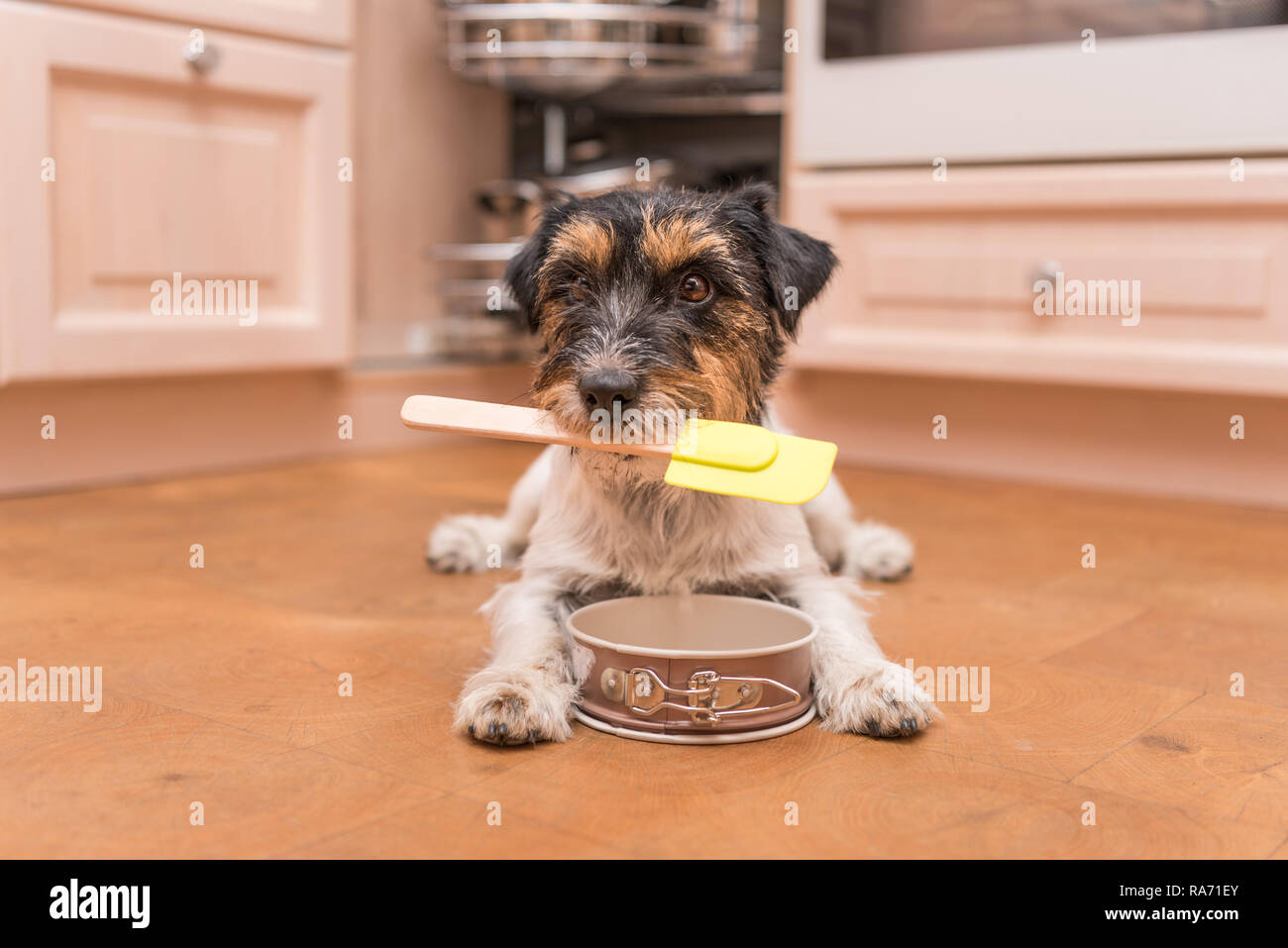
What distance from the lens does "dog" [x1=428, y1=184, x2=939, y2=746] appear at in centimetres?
164

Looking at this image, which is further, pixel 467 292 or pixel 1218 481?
pixel 467 292

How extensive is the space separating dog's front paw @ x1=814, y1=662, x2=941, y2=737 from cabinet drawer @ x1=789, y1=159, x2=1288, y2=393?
76.3 inches

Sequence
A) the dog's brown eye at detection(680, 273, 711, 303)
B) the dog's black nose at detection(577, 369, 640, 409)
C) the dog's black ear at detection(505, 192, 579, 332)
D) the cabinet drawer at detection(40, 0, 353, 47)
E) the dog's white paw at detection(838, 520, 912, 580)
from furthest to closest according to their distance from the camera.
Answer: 1. the cabinet drawer at detection(40, 0, 353, 47)
2. the dog's white paw at detection(838, 520, 912, 580)
3. the dog's black ear at detection(505, 192, 579, 332)
4. the dog's brown eye at detection(680, 273, 711, 303)
5. the dog's black nose at detection(577, 369, 640, 409)

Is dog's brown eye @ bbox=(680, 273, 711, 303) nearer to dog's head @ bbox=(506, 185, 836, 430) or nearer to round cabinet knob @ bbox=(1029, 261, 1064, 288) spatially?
dog's head @ bbox=(506, 185, 836, 430)

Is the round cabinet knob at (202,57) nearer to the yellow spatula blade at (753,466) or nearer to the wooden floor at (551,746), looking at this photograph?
the wooden floor at (551,746)

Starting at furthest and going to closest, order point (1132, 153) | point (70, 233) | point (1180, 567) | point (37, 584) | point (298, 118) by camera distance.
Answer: point (298, 118), point (1132, 153), point (70, 233), point (1180, 567), point (37, 584)

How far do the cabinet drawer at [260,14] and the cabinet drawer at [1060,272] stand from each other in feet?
4.76

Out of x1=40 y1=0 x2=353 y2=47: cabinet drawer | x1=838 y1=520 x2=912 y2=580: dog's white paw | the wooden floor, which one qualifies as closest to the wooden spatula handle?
the wooden floor

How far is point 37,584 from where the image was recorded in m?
2.23
